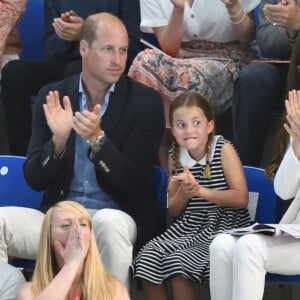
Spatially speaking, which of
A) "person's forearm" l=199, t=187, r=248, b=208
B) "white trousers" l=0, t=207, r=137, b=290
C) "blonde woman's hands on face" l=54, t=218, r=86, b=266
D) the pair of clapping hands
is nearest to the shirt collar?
the pair of clapping hands

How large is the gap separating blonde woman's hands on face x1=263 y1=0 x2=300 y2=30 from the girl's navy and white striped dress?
67cm

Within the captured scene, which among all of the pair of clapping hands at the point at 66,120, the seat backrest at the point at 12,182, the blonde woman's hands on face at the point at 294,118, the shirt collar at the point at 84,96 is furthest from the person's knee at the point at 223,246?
the seat backrest at the point at 12,182

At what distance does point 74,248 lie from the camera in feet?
10.5

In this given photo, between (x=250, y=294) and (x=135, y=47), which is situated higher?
(x=135, y=47)

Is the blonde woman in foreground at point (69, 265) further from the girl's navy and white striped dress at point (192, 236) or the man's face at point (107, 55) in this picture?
the man's face at point (107, 55)

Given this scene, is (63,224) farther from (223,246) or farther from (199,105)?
(199,105)

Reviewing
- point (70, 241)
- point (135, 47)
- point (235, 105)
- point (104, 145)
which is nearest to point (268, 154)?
point (235, 105)

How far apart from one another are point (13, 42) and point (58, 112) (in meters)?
1.35

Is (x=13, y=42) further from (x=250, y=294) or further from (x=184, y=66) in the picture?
(x=250, y=294)

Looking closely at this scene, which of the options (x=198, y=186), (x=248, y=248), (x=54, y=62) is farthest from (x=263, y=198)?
(x=54, y=62)

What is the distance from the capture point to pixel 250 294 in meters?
3.21

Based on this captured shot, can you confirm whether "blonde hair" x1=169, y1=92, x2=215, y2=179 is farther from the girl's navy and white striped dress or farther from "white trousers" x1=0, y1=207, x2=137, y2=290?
"white trousers" x1=0, y1=207, x2=137, y2=290

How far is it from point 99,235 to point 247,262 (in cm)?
61

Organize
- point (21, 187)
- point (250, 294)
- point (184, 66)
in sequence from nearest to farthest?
point (250, 294) < point (21, 187) < point (184, 66)
